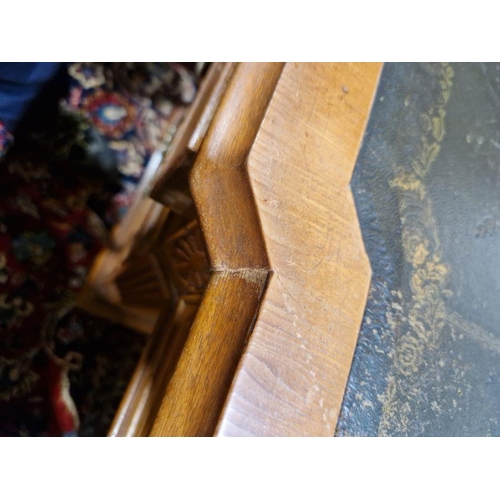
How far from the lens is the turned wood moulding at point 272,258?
425mm

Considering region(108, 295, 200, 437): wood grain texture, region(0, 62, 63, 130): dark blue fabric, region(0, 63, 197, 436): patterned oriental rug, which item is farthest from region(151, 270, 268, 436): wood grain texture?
region(0, 63, 197, 436): patterned oriental rug

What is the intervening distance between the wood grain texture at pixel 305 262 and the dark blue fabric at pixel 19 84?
49 centimetres

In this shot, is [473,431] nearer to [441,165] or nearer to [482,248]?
[482,248]

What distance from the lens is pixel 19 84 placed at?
2.59 feet

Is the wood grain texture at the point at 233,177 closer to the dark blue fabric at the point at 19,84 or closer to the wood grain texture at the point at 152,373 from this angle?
the wood grain texture at the point at 152,373

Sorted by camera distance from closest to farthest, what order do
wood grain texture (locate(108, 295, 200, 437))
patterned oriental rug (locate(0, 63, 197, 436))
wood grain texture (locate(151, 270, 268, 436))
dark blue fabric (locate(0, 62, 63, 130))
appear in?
wood grain texture (locate(151, 270, 268, 436))
wood grain texture (locate(108, 295, 200, 437))
dark blue fabric (locate(0, 62, 63, 130))
patterned oriental rug (locate(0, 63, 197, 436))

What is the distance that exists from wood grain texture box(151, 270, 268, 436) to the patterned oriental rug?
80 centimetres

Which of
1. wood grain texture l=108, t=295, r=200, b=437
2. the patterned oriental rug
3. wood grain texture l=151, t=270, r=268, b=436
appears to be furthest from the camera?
the patterned oriental rug

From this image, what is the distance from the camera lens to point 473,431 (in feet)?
1.91

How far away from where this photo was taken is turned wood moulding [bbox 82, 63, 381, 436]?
0.42 metres

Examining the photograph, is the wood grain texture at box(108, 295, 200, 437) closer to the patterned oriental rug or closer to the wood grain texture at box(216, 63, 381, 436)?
the wood grain texture at box(216, 63, 381, 436)

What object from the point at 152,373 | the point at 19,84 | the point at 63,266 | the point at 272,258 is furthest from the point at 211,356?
the point at 63,266

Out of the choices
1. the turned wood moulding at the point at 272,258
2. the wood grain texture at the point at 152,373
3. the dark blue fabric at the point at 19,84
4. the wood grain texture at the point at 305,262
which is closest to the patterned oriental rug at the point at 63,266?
the dark blue fabric at the point at 19,84

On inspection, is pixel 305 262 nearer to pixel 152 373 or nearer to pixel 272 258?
pixel 272 258
